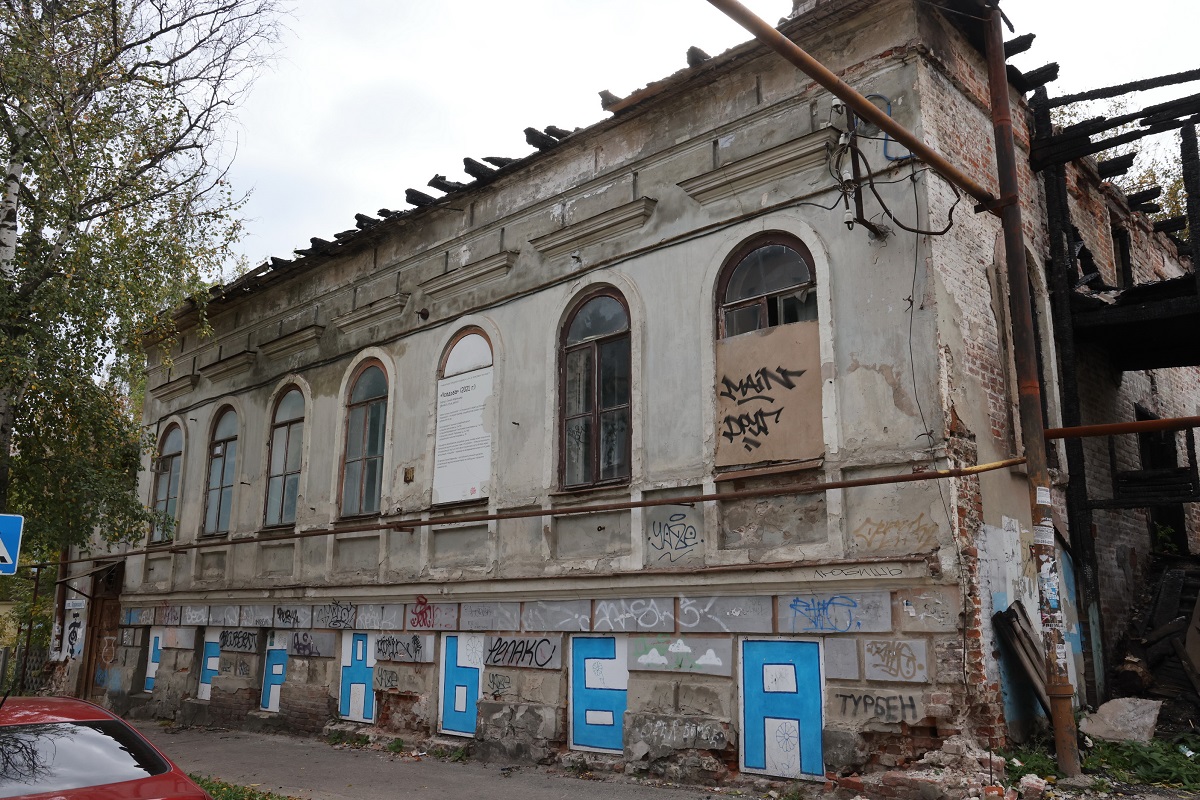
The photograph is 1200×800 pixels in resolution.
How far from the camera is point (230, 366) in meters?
15.9

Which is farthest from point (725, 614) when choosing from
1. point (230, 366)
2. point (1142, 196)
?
point (230, 366)

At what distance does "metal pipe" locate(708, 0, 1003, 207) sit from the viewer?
4137 mm

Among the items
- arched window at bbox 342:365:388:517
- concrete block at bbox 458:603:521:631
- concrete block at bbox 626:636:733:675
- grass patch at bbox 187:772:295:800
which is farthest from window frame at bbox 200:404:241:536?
concrete block at bbox 626:636:733:675

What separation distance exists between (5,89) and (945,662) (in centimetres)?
1276

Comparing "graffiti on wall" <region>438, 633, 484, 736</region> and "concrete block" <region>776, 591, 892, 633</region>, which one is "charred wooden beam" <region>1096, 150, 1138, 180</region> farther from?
"graffiti on wall" <region>438, 633, 484, 736</region>

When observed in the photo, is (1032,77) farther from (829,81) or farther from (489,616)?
(489,616)

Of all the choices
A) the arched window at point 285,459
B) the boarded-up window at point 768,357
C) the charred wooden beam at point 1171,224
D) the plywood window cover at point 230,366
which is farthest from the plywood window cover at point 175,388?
the charred wooden beam at point 1171,224

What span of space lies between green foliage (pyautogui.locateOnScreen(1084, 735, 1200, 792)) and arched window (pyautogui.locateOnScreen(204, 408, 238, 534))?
1265cm

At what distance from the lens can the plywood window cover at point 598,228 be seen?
996 cm

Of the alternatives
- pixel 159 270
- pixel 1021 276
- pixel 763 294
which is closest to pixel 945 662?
pixel 1021 276

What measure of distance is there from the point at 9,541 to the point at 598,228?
630 centimetres

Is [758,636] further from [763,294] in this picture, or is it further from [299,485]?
[299,485]

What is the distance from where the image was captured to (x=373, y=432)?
12898 mm

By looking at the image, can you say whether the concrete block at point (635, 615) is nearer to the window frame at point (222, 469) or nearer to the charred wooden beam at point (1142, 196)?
the window frame at point (222, 469)
